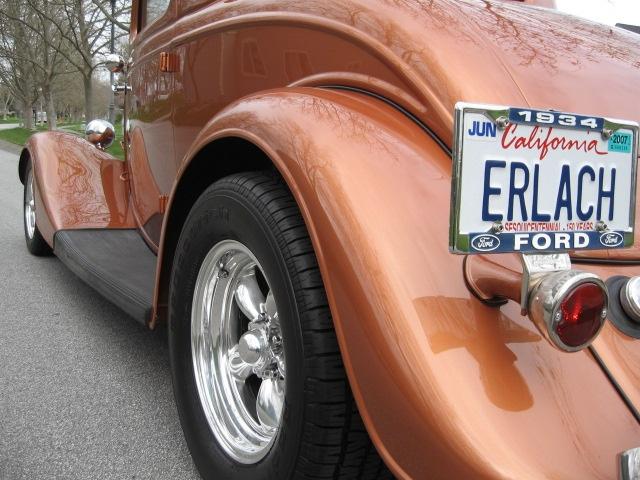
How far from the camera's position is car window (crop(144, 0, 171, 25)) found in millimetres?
3151

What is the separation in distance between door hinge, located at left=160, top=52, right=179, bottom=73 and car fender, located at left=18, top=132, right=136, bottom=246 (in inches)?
44.2

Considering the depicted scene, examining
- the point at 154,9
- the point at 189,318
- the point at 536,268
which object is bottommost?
the point at 189,318

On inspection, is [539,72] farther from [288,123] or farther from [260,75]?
[260,75]

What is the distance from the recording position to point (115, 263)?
2.85 m

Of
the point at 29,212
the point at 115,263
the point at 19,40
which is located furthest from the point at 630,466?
the point at 19,40

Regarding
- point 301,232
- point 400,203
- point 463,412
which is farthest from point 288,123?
point 463,412

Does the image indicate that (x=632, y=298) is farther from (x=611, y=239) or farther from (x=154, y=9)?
(x=154, y=9)

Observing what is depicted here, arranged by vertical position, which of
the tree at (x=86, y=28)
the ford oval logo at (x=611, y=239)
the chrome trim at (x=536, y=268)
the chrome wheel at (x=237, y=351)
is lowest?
the chrome wheel at (x=237, y=351)

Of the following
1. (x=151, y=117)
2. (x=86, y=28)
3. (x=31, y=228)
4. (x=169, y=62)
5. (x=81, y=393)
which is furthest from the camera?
(x=86, y=28)

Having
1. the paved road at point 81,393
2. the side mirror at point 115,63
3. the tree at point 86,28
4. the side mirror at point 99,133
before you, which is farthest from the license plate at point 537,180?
the tree at point 86,28

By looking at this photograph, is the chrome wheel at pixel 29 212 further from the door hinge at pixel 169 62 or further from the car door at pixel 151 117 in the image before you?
the door hinge at pixel 169 62

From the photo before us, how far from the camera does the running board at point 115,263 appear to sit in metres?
2.33

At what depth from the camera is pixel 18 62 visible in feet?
97.3

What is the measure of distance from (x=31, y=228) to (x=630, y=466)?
15.7ft
